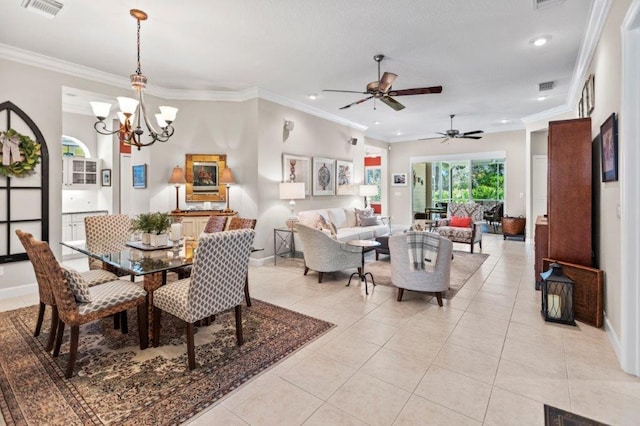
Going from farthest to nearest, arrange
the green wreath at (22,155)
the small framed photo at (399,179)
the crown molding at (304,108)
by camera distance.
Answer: the small framed photo at (399,179) → the crown molding at (304,108) → the green wreath at (22,155)

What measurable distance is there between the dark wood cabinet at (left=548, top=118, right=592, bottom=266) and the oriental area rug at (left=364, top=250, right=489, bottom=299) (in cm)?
122

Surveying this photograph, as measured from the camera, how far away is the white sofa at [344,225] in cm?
584

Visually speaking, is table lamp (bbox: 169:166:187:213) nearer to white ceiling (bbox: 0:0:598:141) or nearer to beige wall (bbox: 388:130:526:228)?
white ceiling (bbox: 0:0:598:141)

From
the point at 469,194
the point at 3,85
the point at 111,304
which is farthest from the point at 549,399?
the point at 469,194

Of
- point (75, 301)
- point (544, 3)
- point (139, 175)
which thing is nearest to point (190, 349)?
point (75, 301)

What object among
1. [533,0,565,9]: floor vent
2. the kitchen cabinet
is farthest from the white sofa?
the kitchen cabinet

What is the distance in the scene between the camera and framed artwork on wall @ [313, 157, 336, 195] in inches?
271

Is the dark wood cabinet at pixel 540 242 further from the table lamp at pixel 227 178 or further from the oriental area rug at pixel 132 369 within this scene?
the table lamp at pixel 227 178

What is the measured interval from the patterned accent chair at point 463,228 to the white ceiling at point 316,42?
2672 mm

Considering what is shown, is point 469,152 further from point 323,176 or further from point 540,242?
point 540,242

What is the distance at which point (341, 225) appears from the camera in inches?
269

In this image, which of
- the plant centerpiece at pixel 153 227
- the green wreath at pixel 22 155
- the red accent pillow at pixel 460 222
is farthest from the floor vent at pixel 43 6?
the red accent pillow at pixel 460 222

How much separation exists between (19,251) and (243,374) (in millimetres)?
3778

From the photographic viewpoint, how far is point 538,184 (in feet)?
26.0
